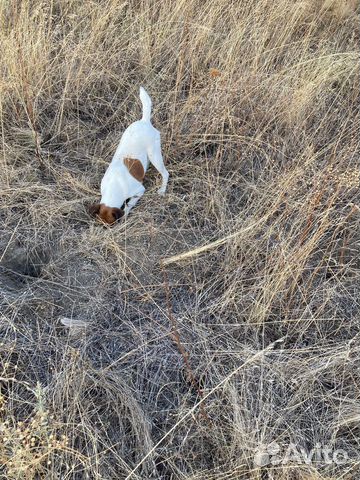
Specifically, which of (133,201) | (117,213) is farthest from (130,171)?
(117,213)

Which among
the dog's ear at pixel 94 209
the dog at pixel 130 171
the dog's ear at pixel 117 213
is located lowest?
the dog's ear at pixel 94 209

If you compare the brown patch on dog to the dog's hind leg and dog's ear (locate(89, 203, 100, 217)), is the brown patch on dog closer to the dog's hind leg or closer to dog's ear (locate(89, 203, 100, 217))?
the dog's hind leg

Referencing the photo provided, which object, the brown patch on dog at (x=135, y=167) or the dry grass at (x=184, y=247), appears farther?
the brown patch on dog at (x=135, y=167)

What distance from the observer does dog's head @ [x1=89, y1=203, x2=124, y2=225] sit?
97.7 inches

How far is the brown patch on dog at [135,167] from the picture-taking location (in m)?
2.65

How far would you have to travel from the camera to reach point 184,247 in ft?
8.14

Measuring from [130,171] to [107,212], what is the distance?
0.99 ft

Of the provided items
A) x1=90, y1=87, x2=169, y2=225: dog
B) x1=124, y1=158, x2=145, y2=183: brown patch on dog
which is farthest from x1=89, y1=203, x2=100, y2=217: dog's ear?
x1=124, y1=158, x2=145, y2=183: brown patch on dog

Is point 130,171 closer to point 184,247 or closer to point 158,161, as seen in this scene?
point 158,161

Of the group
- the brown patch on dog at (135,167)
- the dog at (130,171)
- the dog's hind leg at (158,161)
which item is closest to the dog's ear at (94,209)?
the dog at (130,171)

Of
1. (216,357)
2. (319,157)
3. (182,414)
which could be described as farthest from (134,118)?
(182,414)

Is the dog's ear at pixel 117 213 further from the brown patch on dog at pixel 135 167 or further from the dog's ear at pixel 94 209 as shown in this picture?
the brown patch on dog at pixel 135 167

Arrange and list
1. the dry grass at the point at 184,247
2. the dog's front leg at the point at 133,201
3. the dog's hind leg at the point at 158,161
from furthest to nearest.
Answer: the dog's hind leg at the point at 158,161
the dog's front leg at the point at 133,201
the dry grass at the point at 184,247

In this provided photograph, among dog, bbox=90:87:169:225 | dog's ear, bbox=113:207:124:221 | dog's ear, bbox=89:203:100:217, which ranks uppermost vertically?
dog, bbox=90:87:169:225
